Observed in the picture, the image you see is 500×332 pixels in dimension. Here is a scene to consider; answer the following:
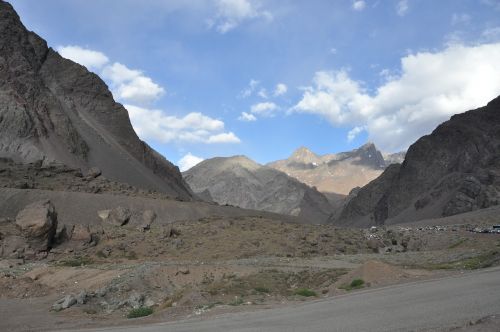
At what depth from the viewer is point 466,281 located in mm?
17234

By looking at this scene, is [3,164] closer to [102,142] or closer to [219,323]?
[102,142]

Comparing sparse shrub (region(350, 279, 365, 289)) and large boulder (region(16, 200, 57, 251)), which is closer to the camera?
sparse shrub (region(350, 279, 365, 289))

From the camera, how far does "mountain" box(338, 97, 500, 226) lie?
104938 millimetres

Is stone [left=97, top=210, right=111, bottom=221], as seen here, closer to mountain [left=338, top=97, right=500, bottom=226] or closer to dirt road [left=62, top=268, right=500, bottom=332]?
dirt road [left=62, top=268, right=500, bottom=332]

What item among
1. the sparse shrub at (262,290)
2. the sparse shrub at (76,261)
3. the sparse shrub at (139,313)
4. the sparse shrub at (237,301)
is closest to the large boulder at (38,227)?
the sparse shrub at (76,261)

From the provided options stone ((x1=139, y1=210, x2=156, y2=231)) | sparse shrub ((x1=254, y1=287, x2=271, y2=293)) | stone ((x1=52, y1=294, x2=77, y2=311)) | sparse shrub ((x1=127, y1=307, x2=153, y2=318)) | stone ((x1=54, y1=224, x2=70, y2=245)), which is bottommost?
sparse shrub ((x1=254, y1=287, x2=271, y2=293))

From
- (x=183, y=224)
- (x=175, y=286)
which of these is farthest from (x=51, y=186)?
(x=175, y=286)

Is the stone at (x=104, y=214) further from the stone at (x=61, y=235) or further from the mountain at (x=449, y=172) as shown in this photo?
the mountain at (x=449, y=172)

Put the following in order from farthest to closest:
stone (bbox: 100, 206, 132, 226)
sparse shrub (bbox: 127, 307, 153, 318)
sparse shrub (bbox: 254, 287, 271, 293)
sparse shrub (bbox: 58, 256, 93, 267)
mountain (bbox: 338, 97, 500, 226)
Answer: mountain (bbox: 338, 97, 500, 226) → stone (bbox: 100, 206, 132, 226) → sparse shrub (bbox: 58, 256, 93, 267) → sparse shrub (bbox: 254, 287, 271, 293) → sparse shrub (bbox: 127, 307, 153, 318)

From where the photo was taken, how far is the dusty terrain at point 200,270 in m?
20.3

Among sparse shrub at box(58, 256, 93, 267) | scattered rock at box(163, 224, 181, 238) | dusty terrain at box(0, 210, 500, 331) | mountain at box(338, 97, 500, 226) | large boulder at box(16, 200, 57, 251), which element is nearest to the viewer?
dusty terrain at box(0, 210, 500, 331)

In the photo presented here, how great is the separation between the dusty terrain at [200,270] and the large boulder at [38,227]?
112 cm

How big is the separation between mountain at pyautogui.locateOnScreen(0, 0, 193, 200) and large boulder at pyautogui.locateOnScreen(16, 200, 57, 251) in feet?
92.8

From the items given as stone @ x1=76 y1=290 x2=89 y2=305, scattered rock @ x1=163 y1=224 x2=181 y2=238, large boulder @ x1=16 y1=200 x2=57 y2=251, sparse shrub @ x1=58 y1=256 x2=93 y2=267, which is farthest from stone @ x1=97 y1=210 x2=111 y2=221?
stone @ x1=76 y1=290 x2=89 y2=305
